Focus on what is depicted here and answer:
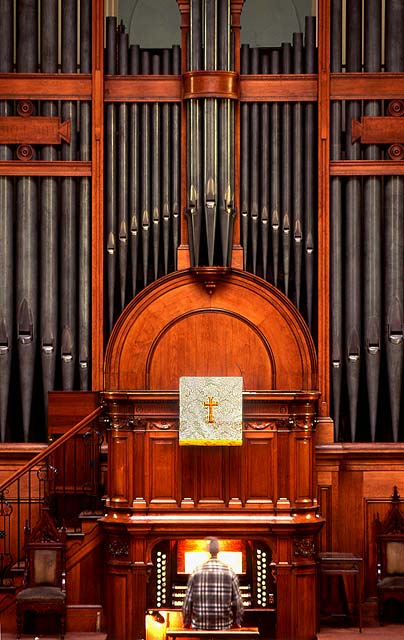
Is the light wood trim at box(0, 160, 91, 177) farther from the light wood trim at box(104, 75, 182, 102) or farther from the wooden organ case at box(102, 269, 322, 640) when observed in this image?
the wooden organ case at box(102, 269, 322, 640)

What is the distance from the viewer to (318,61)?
1561 cm

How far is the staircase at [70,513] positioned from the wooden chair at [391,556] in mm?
3042

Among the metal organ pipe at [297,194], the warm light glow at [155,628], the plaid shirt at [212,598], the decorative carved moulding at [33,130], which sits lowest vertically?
the warm light glow at [155,628]

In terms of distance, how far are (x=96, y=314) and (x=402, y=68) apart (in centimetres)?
457

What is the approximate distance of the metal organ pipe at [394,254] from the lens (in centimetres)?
1517

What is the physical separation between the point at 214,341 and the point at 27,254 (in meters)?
2.39

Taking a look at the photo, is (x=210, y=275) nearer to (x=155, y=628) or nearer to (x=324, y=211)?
(x=324, y=211)

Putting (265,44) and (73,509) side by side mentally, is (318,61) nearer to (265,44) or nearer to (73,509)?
(265,44)

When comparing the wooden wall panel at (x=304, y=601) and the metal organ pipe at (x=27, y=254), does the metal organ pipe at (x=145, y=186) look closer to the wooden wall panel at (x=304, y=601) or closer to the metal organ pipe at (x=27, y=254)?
the metal organ pipe at (x=27, y=254)

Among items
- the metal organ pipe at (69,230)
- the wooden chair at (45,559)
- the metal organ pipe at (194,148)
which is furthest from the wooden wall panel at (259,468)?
the metal organ pipe at (69,230)

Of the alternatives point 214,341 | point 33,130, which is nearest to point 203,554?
point 214,341

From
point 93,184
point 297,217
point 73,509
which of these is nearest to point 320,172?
point 297,217

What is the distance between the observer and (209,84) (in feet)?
49.8

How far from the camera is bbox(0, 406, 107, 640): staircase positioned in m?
14.2
